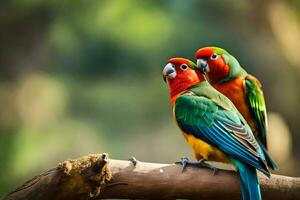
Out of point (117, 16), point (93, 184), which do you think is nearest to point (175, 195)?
point (93, 184)

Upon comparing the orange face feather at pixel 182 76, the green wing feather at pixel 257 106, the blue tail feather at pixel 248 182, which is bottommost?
the blue tail feather at pixel 248 182

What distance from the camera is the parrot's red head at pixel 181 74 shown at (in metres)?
4.07

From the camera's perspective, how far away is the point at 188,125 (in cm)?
399

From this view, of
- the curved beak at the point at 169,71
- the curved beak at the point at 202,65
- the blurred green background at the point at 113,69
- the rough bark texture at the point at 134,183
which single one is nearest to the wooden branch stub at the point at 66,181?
the rough bark texture at the point at 134,183

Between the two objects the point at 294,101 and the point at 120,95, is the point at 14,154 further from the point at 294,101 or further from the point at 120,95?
the point at 294,101

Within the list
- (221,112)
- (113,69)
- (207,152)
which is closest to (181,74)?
(221,112)

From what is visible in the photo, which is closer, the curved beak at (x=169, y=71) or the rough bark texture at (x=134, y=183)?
the rough bark texture at (x=134, y=183)

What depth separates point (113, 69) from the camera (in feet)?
45.2

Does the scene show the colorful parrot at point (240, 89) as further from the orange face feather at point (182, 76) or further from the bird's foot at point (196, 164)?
the bird's foot at point (196, 164)

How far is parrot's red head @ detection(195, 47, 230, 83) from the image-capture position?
4.16 meters

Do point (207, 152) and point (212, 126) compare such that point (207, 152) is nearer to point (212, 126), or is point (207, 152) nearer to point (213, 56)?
point (212, 126)

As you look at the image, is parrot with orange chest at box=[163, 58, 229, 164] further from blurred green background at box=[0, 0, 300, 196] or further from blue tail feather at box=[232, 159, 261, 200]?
blurred green background at box=[0, 0, 300, 196]

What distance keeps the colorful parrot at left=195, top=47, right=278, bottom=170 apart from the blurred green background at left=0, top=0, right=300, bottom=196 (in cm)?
593

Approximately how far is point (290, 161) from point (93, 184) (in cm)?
713
